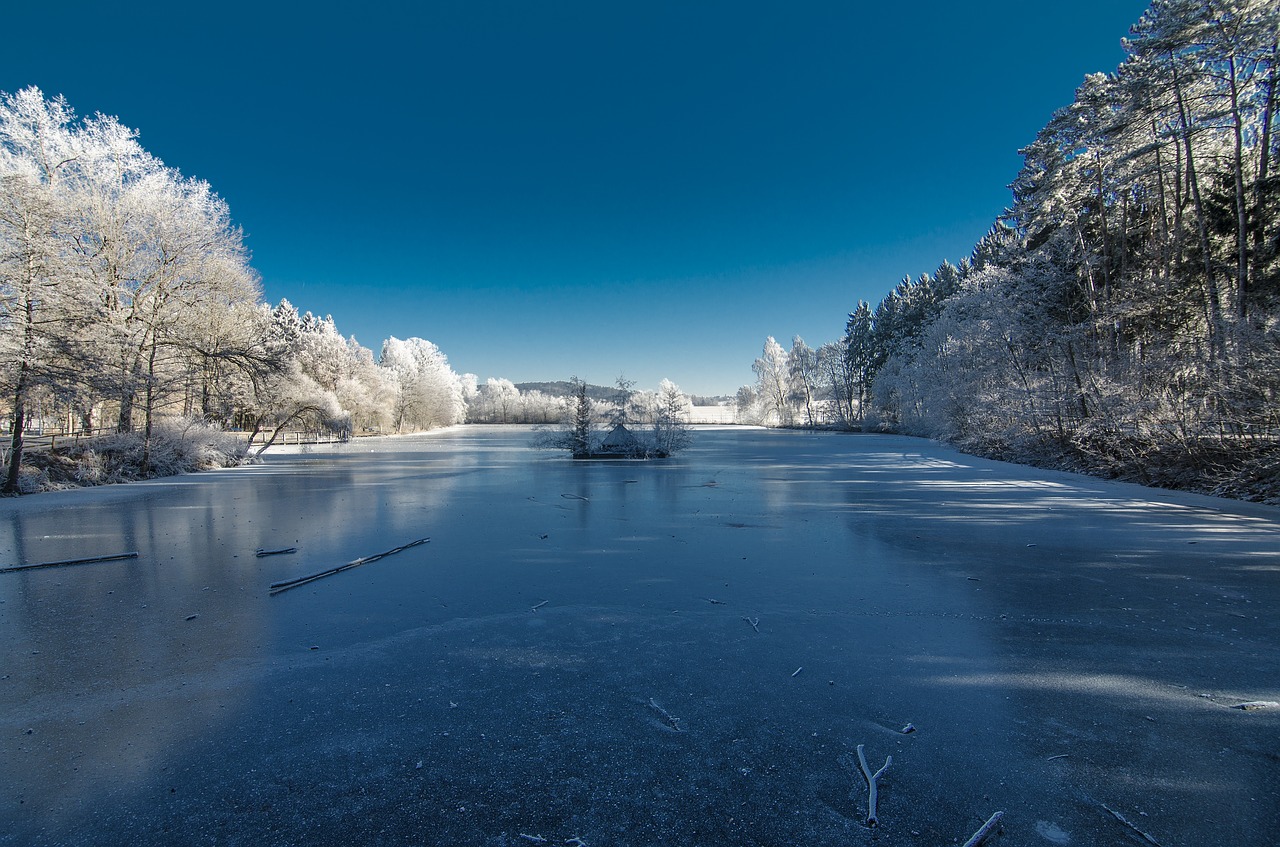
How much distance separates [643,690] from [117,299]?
1933cm

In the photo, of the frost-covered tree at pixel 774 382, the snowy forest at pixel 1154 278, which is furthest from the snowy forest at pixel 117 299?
the frost-covered tree at pixel 774 382

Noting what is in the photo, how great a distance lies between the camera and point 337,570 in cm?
485

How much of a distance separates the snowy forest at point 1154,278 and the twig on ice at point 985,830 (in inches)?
402

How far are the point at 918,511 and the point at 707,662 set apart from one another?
642 centimetres

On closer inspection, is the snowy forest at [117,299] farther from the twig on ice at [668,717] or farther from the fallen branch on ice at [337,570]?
the twig on ice at [668,717]

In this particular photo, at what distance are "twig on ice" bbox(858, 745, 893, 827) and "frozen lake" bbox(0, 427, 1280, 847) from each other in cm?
3

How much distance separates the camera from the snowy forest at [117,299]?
33.5 ft

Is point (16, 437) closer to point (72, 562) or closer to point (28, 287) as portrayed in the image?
point (28, 287)

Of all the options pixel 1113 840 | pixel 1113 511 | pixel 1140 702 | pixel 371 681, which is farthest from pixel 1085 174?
pixel 371 681

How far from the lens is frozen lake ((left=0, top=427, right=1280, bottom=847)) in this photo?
1.77m

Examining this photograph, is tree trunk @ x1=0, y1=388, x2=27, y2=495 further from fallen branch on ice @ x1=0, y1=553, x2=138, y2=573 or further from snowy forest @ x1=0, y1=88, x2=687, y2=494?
fallen branch on ice @ x1=0, y1=553, x2=138, y2=573

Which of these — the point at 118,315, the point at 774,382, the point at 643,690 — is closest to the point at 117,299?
the point at 118,315

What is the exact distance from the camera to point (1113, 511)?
7.78 meters

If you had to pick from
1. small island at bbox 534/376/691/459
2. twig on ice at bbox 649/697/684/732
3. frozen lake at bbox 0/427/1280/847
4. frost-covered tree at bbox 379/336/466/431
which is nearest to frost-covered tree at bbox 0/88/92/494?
frozen lake at bbox 0/427/1280/847
